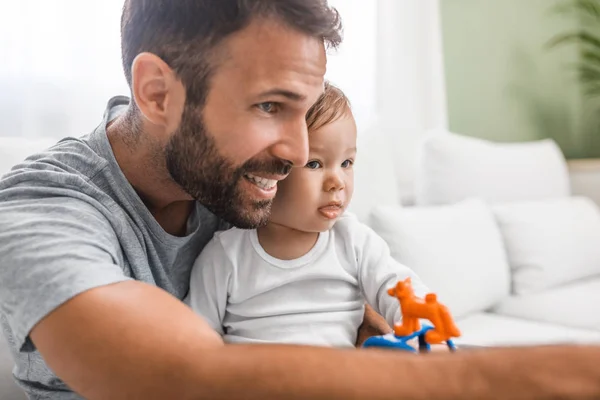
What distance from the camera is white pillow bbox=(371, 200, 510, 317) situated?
1.81 metres

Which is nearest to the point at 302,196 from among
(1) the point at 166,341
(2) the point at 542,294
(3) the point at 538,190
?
(1) the point at 166,341

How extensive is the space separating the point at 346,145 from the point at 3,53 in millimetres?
1089

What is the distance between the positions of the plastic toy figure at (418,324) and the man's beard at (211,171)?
29 centimetres

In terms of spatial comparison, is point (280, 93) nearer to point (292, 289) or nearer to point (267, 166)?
point (267, 166)

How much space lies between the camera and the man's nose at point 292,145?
104 cm

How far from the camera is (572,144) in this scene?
3797 mm

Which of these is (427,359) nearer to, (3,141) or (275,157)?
(275,157)

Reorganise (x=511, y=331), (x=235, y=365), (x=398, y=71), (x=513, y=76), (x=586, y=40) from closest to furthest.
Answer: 1. (x=235, y=365)
2. (x=511, y=331)
3. (x=398, y=71)
4. (x=513, y=76)
5. (x=586, y=40)

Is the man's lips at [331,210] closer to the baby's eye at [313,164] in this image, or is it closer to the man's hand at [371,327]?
the baby's eye at [313,164]

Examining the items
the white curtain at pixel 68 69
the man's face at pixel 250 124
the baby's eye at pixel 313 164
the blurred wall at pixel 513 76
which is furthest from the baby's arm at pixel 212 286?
the blurred wall at pixel 513 76

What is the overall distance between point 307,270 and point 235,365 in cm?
59

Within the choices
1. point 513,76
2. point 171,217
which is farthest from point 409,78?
point 171,217

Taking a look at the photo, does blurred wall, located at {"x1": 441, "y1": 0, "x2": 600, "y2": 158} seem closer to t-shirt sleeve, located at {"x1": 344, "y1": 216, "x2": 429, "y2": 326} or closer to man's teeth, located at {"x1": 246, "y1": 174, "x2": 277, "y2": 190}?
t-shirt sleeve, located at {"x1": 344, "y1": 216, "x2": 429, "y2": 326}

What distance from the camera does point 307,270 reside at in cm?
116
